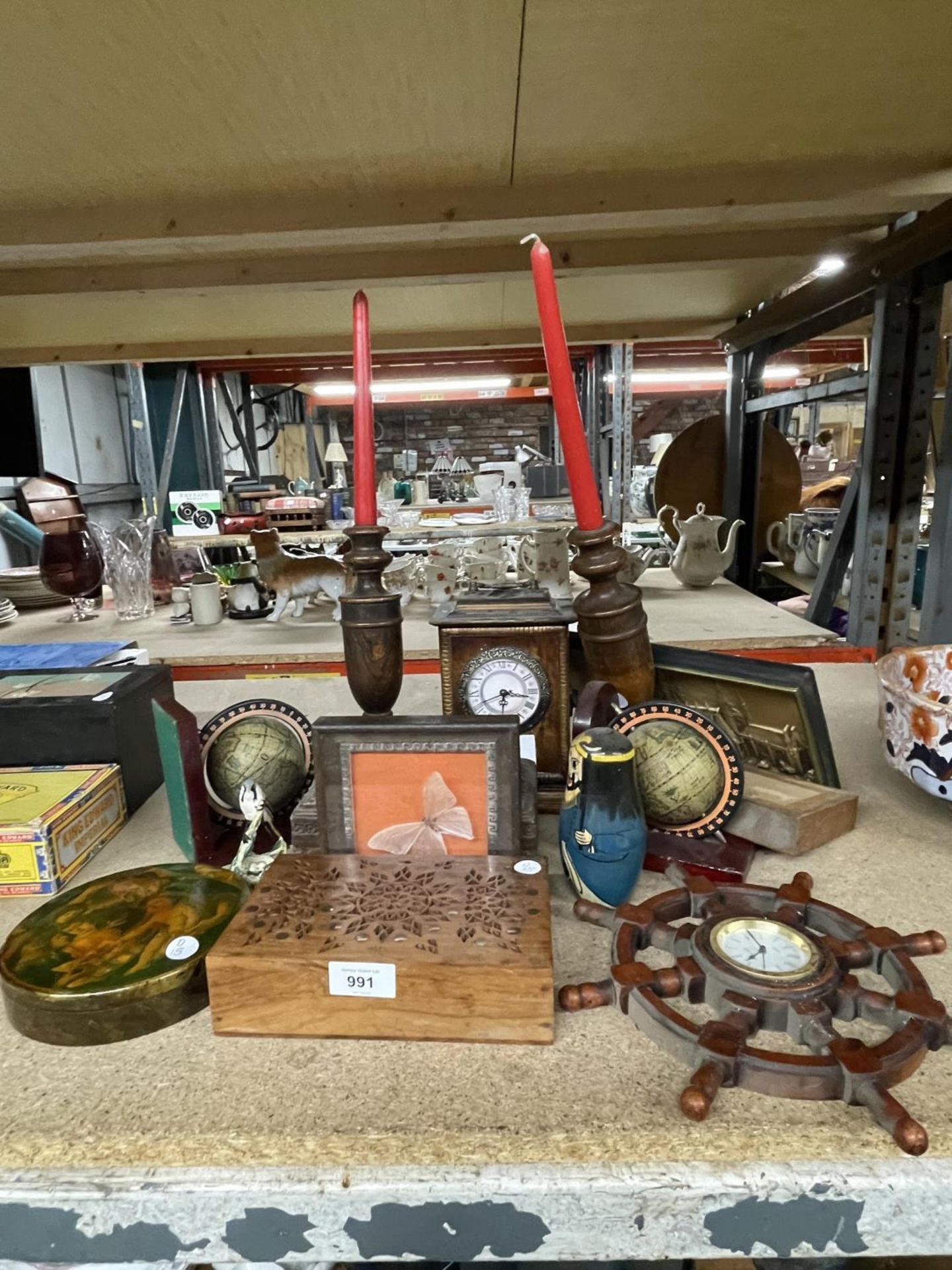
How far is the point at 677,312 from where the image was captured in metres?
1.90

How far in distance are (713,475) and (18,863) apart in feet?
6.32

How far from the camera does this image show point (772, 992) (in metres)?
0.40

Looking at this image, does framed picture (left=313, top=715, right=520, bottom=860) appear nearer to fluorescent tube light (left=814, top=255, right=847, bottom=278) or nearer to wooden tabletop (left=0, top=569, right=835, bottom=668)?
wooden tabletop (left=0, top=569, right=835, bottom=668)

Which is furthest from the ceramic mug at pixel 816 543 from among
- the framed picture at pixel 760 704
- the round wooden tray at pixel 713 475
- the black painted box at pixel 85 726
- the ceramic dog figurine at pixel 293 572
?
the black painted box at pixel 85 726

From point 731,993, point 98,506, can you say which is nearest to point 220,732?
point 731,993

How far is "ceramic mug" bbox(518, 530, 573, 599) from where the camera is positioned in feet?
5.42

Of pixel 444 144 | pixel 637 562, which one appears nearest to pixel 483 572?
pixel 637 562

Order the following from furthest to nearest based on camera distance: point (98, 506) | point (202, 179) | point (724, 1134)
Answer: point (98, 506), point (202, 179), point (724, 1134)

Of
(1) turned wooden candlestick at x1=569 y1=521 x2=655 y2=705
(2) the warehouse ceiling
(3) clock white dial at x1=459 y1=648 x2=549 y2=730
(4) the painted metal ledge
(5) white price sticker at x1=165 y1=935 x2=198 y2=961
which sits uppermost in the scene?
(2) the warehouse ceiling

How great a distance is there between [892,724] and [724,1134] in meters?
0.43

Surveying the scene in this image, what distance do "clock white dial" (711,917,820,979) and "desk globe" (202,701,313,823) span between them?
1.18 feet

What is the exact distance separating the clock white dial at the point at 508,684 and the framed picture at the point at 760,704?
0.48ft

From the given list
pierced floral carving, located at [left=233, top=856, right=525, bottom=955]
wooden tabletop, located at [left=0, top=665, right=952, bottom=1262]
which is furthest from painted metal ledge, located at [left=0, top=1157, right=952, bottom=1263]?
pierced floral carving, located at [left=233, top=856, right=525, bottom=955]

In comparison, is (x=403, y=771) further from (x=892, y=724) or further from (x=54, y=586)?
(x=54, y=586)
